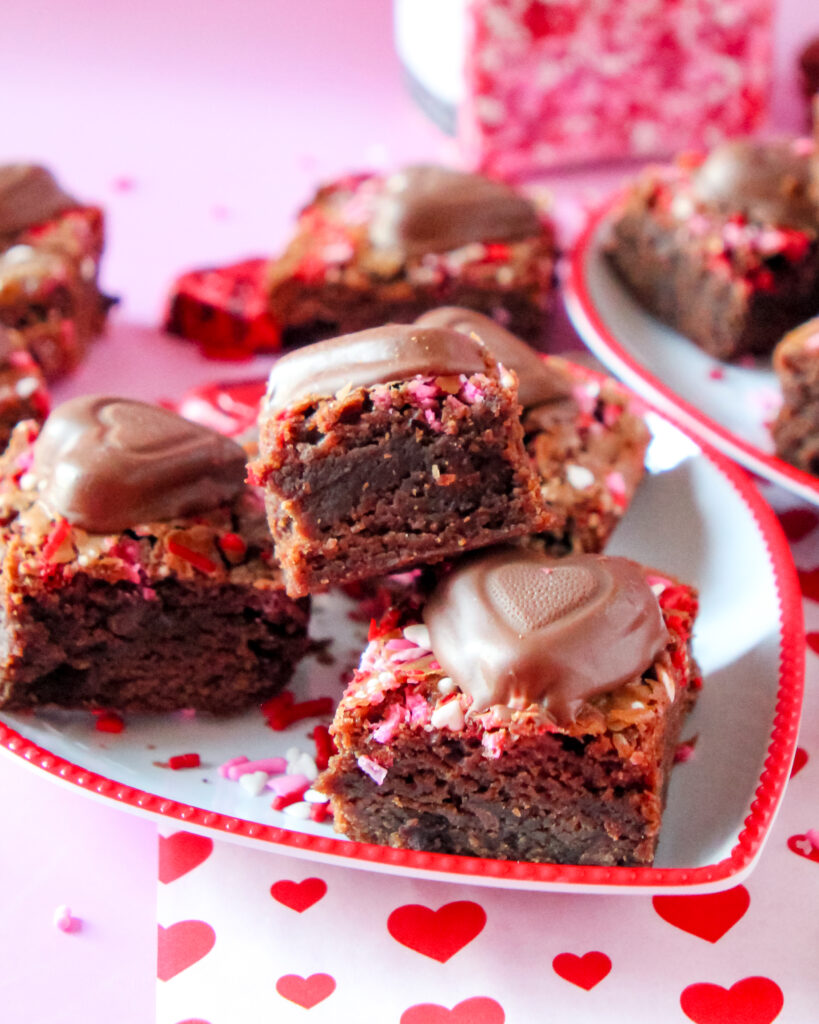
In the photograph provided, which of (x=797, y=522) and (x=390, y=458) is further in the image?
(x=797, y=522)

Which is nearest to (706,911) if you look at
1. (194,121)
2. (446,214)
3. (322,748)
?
(322,748)

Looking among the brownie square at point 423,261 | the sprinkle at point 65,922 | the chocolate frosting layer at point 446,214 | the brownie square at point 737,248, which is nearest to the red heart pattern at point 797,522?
the brownie square at point 737,248

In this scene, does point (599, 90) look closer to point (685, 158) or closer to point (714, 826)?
point (685, 158)

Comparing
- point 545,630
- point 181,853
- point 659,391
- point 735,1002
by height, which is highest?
point 545,630

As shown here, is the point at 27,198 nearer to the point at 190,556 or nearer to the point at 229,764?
the point at 190,556

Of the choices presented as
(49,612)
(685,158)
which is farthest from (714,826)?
(685,158)

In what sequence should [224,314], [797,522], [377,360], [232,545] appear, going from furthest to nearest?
[224,314], [797,522], [232,545], [377,360]

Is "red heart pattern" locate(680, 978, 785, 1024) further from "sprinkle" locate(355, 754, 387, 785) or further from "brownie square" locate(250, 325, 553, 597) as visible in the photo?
"brownie square" locate(250, 325, 553, 597)
